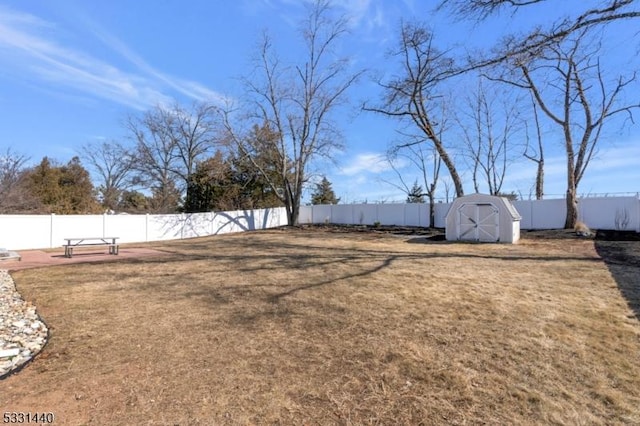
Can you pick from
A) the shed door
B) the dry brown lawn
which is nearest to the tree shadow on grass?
the dry brown lawn

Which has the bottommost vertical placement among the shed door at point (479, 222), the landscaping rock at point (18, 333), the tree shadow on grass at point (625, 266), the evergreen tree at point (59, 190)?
the landscaping rock at point (18, 333)

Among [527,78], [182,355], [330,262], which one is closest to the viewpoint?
[182,355]

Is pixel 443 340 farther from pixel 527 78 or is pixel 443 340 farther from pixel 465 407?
pixel 527 78

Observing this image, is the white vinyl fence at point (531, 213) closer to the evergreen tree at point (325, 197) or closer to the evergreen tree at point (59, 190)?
the evergreen tree at point (325, 197)

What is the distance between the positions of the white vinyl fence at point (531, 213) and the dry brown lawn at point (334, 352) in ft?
53.3

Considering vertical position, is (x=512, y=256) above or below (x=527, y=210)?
below

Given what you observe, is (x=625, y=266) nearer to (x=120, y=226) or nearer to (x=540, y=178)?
(x=540, y=178)

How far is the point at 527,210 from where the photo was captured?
22891 mm

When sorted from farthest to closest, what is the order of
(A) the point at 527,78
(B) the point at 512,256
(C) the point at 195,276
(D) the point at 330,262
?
1. (A) the point at 527,78
2. (B) the point at 512,256
3. (D) the point at 330,262
4. (C) the point at 195,276

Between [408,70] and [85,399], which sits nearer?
[85,399]

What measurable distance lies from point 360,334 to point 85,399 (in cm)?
284

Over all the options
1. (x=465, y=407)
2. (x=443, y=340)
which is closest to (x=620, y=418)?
(x=465, y=407)

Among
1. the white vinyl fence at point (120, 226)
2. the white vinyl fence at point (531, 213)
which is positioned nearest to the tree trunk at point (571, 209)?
the white vinyl fence at point (531, 213)

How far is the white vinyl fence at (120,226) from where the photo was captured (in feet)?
50.5
